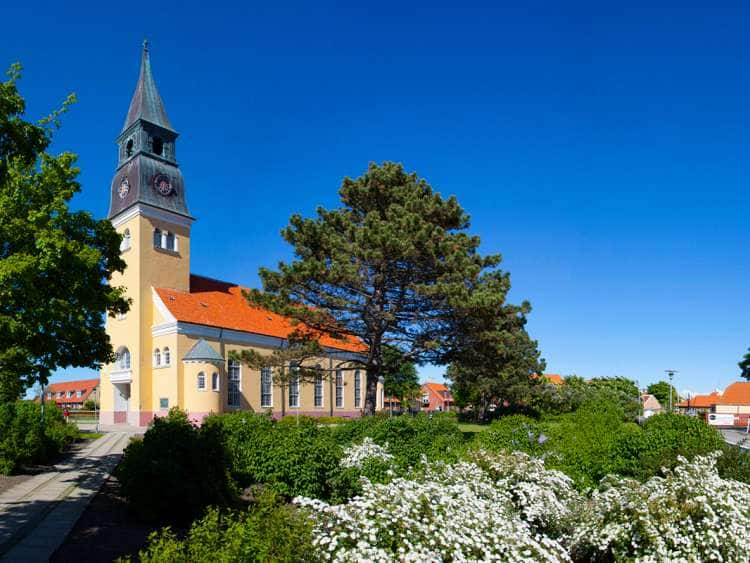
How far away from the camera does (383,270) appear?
22.2 m

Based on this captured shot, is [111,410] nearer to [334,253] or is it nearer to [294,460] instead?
[334,253]

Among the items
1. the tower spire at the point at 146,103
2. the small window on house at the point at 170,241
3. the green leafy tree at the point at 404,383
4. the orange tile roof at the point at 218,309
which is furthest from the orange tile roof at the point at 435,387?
the tower spire at the point at 146,103

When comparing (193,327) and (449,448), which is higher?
(193,327)

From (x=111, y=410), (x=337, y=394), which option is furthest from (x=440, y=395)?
(x=111, y=410)

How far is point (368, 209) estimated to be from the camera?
2494 cm

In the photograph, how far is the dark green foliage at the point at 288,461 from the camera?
10.5 m

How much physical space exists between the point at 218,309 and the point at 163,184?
359 inches

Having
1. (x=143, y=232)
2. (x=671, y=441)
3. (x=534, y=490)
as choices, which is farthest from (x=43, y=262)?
(x=143, y=232)

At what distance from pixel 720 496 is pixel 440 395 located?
101076 millimetres

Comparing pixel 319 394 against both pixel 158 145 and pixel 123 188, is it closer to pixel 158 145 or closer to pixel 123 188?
pixel 123 188

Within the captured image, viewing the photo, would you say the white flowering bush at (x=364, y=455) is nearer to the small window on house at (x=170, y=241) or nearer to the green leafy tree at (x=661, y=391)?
the small window on house at (x=170, y=241)

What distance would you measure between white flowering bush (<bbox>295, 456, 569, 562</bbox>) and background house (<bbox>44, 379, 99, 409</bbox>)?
89892 mm

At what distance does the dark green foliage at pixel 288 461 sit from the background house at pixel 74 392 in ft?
274

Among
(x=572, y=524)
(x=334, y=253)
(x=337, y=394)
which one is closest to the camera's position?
(x=572, y=524)
